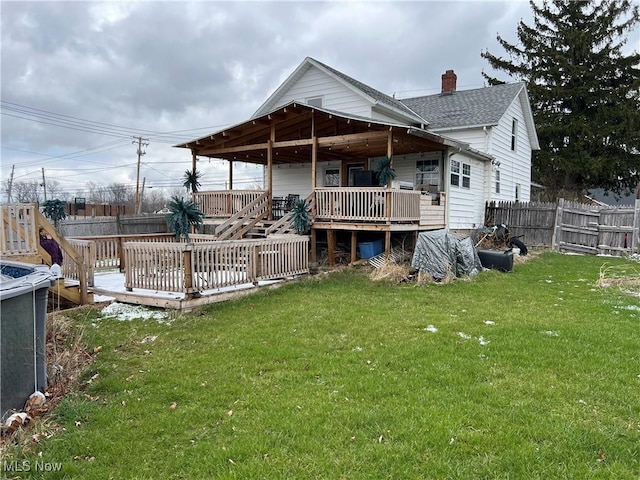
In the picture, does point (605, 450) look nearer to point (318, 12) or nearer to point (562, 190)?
point (318, 12)

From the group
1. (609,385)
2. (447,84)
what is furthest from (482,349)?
(447,84)

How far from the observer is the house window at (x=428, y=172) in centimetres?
1462

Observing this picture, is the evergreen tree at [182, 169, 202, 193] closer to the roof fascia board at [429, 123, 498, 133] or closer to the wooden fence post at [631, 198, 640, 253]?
the roof fascia board at [429, 123, 498, 133]

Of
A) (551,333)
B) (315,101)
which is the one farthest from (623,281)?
(315,101)

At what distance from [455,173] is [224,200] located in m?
8.43

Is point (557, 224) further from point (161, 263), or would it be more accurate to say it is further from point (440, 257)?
point (161, 263)

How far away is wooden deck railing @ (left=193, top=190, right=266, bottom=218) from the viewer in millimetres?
14000

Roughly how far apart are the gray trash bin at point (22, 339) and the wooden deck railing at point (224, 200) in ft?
32.5

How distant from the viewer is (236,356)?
5.11m

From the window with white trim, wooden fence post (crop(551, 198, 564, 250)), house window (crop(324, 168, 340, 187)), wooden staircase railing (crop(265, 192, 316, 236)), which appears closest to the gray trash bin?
wooden staircase railing (crop(265, 192, 316, 236))

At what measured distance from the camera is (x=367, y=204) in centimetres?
1130

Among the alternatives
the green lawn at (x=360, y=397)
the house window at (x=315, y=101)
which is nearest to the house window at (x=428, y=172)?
the house window at (x=315, y=101)

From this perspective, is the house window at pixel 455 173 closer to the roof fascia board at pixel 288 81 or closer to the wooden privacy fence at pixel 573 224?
the wooden privacy fence at pixel 573 224

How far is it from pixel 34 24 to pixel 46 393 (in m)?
7.11
